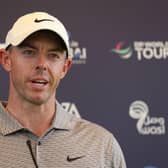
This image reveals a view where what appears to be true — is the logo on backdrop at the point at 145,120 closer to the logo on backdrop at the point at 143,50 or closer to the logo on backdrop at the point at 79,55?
the logo on backdrop at the point at 143,50

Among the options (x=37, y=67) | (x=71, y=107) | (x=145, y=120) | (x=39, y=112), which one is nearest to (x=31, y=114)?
(x=39, y=112)

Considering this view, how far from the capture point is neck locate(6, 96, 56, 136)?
3.87ft

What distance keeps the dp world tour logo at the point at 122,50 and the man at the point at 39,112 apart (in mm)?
1068

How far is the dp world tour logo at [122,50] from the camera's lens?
2279mm

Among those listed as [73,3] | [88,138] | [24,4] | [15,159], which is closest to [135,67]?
[73,3]

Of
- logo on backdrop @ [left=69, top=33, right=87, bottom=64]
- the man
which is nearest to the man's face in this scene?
the man

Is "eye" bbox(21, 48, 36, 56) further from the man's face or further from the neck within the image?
the neck

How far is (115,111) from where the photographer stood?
2.29 metres

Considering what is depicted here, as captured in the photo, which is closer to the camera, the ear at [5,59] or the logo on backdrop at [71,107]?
the ear at [5,59]

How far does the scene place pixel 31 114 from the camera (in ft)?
3.90

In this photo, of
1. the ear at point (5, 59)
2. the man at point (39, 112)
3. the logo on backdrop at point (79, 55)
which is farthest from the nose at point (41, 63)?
the logo on backdrop at point (79, 55)

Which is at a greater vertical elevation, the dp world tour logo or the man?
the dp world tour logo

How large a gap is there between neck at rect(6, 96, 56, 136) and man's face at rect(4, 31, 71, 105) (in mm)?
26

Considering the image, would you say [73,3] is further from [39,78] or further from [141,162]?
[39,78]
